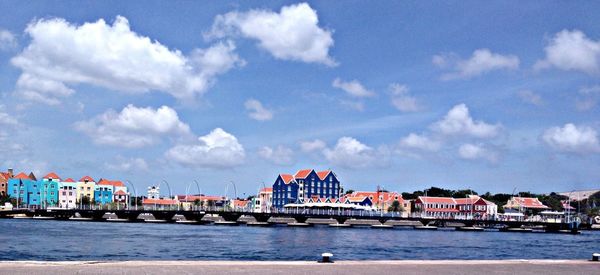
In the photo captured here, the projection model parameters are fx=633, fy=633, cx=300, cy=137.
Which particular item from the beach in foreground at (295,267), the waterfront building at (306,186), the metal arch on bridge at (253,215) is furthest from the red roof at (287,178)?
the beach in foreground at (295,267)

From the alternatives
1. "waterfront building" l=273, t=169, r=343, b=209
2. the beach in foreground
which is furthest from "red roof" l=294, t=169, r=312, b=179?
the beach in foreground

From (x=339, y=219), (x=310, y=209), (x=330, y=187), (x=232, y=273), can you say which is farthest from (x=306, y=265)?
(x=330, y=187)

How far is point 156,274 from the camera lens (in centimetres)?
1869

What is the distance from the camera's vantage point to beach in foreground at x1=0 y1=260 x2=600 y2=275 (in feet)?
63.6

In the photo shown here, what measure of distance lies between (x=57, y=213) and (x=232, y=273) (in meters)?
161

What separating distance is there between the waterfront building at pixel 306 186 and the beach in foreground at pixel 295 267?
16371 centimetres

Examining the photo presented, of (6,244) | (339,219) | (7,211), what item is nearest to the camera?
(6,244)

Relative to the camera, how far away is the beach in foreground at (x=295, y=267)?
19375mm

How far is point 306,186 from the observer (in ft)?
624

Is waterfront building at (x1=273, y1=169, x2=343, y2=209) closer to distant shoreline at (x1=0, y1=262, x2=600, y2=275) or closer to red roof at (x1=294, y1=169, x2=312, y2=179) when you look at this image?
red roof at (x1=294, y1=169, x2=312, y2=179)

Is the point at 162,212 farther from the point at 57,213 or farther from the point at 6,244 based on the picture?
the point at 6,244

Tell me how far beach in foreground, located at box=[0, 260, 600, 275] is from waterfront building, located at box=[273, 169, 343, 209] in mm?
163714

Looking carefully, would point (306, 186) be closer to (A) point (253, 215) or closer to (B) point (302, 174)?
(B) point (302, 174)

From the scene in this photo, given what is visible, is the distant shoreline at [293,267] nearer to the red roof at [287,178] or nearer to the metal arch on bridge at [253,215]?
the metal arch on bridge at [253,215]
